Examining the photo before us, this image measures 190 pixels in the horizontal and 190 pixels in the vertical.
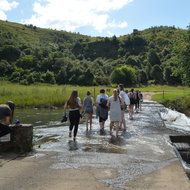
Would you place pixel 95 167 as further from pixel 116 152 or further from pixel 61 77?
pixel 61 77

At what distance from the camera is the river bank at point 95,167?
233 inches

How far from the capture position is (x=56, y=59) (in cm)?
10712

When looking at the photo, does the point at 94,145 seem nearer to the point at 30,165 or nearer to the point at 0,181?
the point at 30,165

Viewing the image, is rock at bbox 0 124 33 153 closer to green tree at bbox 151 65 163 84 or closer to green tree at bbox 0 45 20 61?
green tree at bbox 151 65 163 84

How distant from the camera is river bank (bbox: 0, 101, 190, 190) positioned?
233 inches

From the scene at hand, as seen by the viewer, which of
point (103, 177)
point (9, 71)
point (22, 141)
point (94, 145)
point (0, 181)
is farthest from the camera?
point (9, 71)

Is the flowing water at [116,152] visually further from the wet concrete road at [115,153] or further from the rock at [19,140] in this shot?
the rock at [19,140]

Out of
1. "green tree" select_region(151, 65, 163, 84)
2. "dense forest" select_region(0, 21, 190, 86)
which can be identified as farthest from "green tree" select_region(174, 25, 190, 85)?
"green tree" select_region(151, 65, 163, 84)

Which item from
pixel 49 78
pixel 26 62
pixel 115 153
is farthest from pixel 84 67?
pixel 115 153

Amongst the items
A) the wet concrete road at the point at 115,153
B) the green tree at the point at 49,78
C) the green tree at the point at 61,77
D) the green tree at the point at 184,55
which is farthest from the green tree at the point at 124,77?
the wet concrete road at the point at 115,153

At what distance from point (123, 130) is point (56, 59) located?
9619 centimetres

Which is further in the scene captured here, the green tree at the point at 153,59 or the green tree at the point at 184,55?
the green tree at the point at 153,59

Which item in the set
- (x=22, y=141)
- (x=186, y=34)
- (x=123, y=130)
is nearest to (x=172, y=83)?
(x=186, y=34)

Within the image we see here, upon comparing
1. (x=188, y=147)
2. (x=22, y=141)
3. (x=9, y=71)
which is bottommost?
(x=188, y=147)
